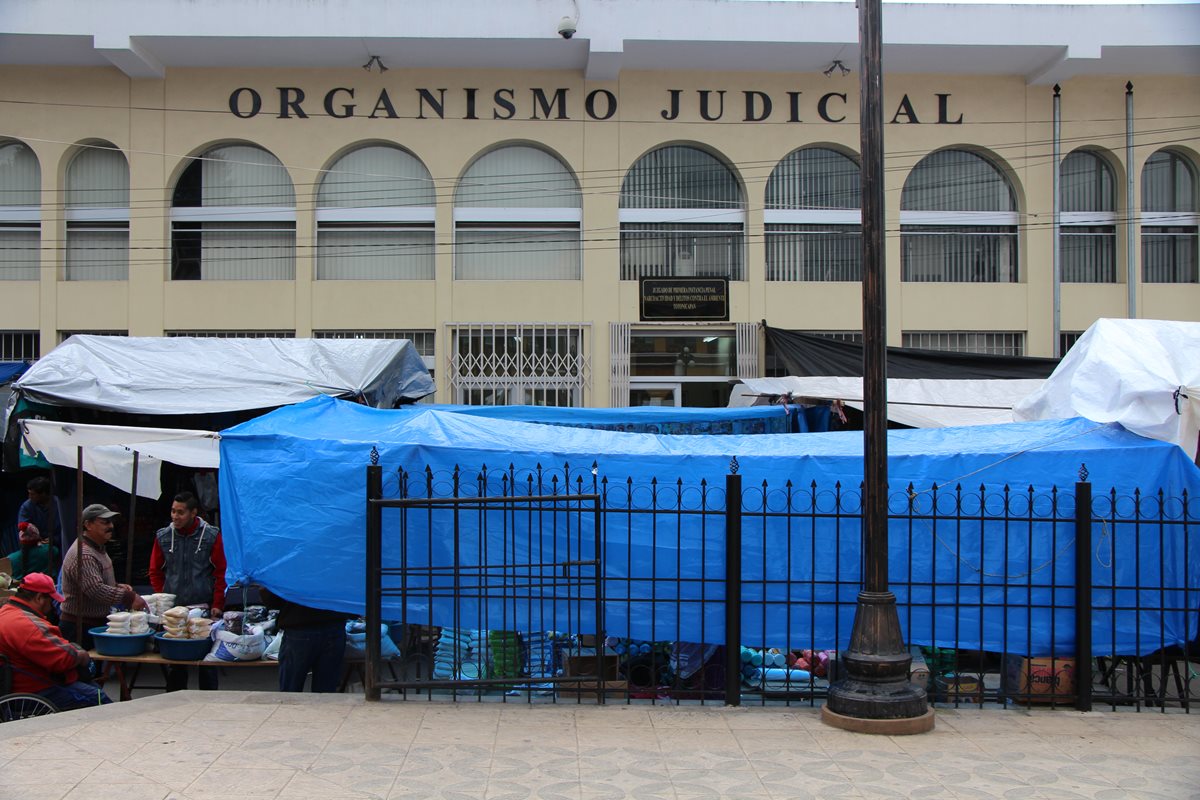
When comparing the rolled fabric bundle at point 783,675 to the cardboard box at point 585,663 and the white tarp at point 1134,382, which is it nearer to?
the cardboard box at point 585,663

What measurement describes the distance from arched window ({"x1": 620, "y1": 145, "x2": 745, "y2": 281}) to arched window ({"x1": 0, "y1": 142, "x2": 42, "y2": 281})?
30.5 ft

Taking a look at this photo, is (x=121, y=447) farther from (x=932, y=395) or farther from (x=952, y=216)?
(x=952, y=216)

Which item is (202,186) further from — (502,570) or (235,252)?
(502,570)

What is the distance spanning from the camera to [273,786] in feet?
17.9

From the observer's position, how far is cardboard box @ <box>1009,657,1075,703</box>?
7.37 metres

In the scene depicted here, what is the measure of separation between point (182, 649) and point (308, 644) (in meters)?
1.09

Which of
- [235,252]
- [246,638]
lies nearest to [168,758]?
[246,638]

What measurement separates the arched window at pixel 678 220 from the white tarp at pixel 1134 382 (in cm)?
786

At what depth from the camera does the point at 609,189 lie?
53.2ft

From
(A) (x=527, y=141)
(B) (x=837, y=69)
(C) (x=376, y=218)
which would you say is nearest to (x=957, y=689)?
(A) (x=527, y=141)

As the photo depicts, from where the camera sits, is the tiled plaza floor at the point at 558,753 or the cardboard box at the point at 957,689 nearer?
the tiled plaza floor at the point at 558,753

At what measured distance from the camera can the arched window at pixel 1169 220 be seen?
16.8 meters

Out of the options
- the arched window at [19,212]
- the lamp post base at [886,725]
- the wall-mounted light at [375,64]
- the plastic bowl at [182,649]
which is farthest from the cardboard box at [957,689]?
the arched window at [19,212]

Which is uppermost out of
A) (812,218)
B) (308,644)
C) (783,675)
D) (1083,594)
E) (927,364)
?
(812,218)
